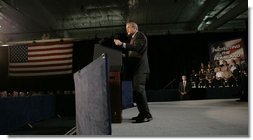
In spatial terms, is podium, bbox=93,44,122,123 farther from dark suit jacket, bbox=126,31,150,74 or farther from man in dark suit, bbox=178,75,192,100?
man in dark suit, bbox=178,75,192,100

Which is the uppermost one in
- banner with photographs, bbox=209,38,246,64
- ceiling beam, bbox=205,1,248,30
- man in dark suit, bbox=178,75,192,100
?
ceiling beam, bbox=205,1,248,30

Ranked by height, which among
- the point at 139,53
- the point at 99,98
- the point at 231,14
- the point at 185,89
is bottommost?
the point at 185,89

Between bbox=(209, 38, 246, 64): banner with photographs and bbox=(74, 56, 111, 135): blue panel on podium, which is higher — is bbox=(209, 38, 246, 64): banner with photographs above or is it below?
above

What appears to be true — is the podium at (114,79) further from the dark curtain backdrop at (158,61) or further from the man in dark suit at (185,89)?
the dark curtain backdrop at (158,61)

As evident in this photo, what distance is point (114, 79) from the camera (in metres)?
2.38

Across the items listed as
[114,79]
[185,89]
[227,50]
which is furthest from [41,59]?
[114,79]

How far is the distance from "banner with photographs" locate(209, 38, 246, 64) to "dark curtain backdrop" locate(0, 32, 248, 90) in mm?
638

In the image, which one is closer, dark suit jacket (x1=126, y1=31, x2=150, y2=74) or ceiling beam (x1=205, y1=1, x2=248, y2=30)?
dark suit jacket (x1=126, y1=31, x2=150, y2=74)

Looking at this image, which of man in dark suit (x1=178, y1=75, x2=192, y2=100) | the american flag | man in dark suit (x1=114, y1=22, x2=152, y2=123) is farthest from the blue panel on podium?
the american flag

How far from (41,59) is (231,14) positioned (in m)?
4.90

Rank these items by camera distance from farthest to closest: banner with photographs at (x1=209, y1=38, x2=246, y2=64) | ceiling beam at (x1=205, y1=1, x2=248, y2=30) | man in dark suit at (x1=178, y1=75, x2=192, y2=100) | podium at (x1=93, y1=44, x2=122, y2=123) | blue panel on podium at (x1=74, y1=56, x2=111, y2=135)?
man in dark suit at (x1=178, y1=75, x2=192, y2=100)
banner with photographs at (x1=209, y1=38, x2=246, y2=64)
ceiling beam at (x1=205, y1=1, x2=248, y2=30)
podium at (x1=93, y1=44, x2=122, y2=123)
blue panel on podium at (x1=74, y1=56, x2=111, y2=135)

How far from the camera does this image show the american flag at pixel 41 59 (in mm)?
7375

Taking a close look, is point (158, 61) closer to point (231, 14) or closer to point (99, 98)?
point (231, 14)

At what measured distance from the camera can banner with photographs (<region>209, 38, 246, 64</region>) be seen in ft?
18.6
